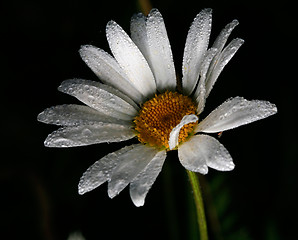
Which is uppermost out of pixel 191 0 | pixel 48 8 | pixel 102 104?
pixel 48 8

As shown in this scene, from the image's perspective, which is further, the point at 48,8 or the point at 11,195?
the point at 48,8

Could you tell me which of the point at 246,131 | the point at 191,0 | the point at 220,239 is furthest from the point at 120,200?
the point at 191,0

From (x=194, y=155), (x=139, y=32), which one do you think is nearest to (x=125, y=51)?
(x=139, y=32)

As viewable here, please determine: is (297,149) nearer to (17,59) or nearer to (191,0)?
(191,0)

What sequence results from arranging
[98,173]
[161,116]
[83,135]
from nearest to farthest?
1. [98,173]
2. [83,135]
3. [161,116]

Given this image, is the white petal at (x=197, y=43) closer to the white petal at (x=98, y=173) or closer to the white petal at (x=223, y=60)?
the white petal at (x=223, y=60)

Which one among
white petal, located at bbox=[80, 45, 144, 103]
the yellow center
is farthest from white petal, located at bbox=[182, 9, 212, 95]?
white petal, located at bbox=[80, 45, 144, 103]

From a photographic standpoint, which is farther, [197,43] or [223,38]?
[197,43]

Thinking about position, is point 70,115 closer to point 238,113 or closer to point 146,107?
point 146,107
